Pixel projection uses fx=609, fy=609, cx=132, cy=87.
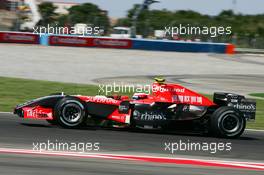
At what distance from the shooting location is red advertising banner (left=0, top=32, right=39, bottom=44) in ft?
119

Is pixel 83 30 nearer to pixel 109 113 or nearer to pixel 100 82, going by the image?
pixel 100 82

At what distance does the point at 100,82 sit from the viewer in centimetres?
2028

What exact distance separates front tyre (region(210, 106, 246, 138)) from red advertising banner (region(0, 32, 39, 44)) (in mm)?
27648

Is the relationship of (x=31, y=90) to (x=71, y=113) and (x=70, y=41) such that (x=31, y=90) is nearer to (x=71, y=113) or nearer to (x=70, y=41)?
(x=71, y=113)

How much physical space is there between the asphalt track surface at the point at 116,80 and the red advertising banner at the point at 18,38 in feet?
6.32

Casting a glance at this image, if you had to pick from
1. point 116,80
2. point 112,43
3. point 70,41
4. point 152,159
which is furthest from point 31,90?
point 112,43

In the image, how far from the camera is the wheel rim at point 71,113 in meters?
9.93

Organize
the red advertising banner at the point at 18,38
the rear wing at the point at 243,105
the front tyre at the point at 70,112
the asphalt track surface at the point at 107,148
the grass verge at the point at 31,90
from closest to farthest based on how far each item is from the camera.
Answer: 1. the asphalt track surface at the point at 107,148
2. the front tyre at the point at 70,112
3. the rear wing at the point at 243,105
4. the grass verge at the point at 31,90
5. the red advertising banner at the point at 18,38

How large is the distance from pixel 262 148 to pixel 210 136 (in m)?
1.14

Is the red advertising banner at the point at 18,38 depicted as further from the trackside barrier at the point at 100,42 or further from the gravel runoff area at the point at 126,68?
the gravel runoff area at the point at 126,68

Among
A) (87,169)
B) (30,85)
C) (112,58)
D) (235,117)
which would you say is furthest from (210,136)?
(112,58)

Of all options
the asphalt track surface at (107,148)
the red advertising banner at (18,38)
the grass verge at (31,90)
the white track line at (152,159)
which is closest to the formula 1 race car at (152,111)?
the asphalt track surface at (107,148)

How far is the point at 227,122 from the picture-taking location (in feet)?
33.7

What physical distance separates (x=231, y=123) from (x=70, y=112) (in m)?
2.72
